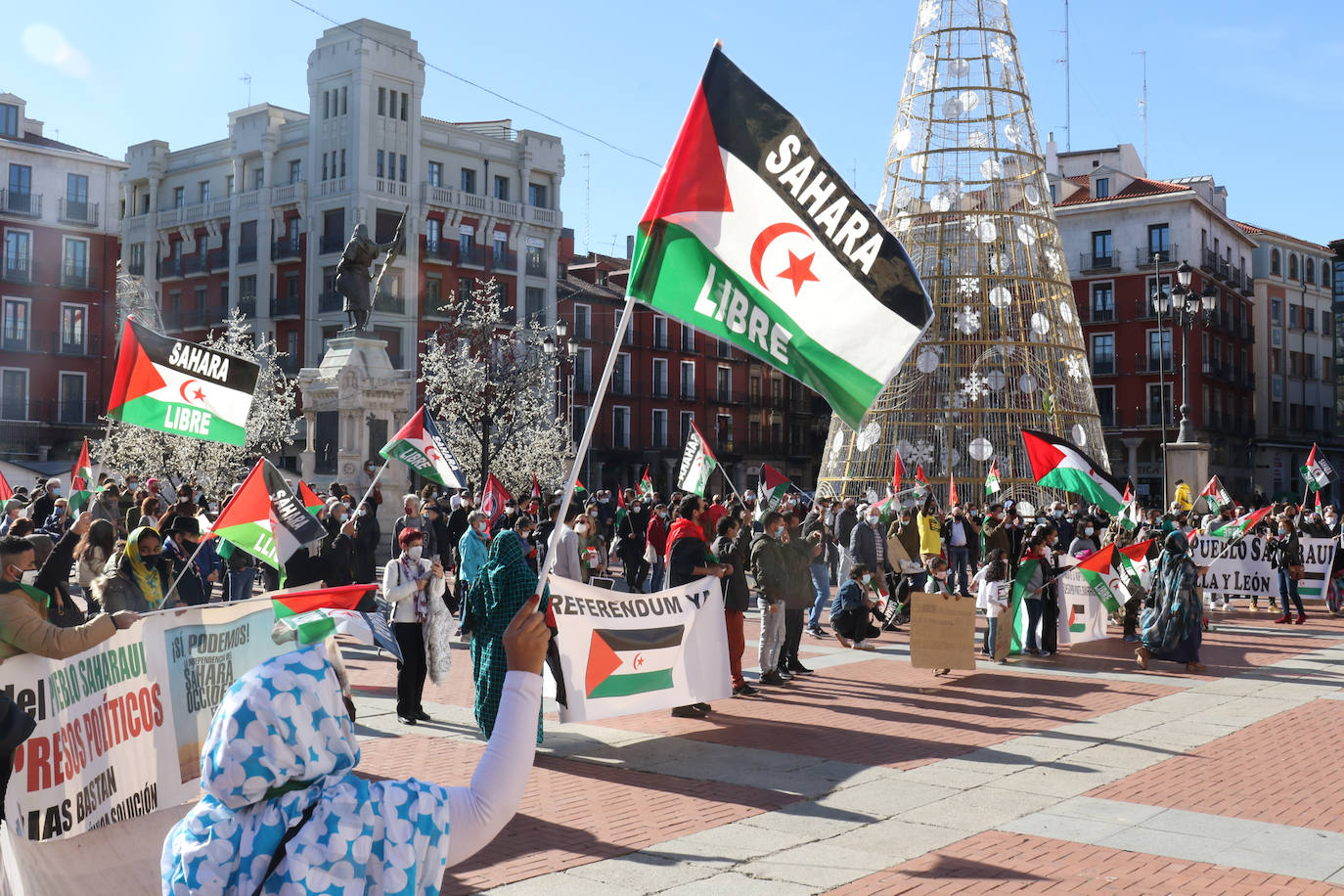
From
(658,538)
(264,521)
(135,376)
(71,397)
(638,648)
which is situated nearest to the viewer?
(638,648)

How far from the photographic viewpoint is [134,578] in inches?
361

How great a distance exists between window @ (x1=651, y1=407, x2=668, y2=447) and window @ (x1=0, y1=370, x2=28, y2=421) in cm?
2716

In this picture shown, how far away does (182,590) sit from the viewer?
1180 cm

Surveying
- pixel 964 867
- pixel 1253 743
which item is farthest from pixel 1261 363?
pixel 964 867

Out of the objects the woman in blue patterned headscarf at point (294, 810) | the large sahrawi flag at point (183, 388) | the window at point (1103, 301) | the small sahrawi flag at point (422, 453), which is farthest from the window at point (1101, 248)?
the woman in blue patterned headscarf at point (294, 810)

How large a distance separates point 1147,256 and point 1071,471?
4632 cm

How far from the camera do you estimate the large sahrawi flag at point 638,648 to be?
9.02 metres

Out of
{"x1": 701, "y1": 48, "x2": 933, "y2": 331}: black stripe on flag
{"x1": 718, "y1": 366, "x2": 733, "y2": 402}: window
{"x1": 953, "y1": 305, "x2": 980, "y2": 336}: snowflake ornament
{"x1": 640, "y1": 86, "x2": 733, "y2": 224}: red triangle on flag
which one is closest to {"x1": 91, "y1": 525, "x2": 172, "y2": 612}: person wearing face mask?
{"x1": 640, "y1": 86, "x2": 733, "y2": 224}: red triangle on flag

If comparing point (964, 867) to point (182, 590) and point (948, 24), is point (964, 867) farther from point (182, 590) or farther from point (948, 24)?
point (948, 24)

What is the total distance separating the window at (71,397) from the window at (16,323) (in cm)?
189

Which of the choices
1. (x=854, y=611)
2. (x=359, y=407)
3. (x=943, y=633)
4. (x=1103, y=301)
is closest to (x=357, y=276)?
(x=359, y=407)

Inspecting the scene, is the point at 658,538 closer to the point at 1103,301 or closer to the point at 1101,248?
the point at 1103,301

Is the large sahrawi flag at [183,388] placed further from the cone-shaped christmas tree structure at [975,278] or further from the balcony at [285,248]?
the balcony at [285,248]

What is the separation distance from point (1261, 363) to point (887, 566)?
5595 cm
